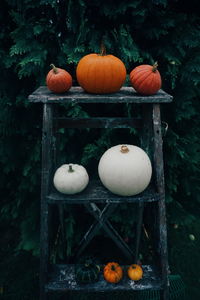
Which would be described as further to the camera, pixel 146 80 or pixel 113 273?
pixel 113 273

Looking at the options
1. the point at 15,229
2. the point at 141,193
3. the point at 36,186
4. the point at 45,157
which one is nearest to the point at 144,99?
the point at 141,193

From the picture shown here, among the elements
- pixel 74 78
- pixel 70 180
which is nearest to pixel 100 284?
pixel 70 180

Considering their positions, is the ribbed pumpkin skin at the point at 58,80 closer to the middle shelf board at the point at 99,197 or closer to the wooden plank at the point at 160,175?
the wooden plank at the point at 160,175

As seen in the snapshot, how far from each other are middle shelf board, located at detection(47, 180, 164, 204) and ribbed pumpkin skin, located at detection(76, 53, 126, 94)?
744 millimetres

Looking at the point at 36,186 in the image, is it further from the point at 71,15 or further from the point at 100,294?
the point at 71,15

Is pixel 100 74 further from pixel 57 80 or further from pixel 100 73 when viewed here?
pixel 57 80

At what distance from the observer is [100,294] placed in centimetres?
278

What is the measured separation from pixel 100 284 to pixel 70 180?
99 centimetres

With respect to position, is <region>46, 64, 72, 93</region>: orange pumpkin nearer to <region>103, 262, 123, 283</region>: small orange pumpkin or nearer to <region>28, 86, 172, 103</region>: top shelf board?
<region>28, 86, 172, 103</region>: top shelf board

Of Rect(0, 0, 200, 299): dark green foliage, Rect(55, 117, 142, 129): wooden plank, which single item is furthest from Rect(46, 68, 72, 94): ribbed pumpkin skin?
Rect(0, 0, 200, 299): dark green foliage

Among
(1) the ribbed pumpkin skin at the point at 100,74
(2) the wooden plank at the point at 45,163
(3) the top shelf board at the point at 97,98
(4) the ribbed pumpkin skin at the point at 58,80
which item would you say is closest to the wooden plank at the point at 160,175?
(3) the top shelf board at the point at 97,98

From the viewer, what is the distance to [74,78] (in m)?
2.69

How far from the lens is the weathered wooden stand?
1.83 metres

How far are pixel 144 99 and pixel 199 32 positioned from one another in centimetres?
127
